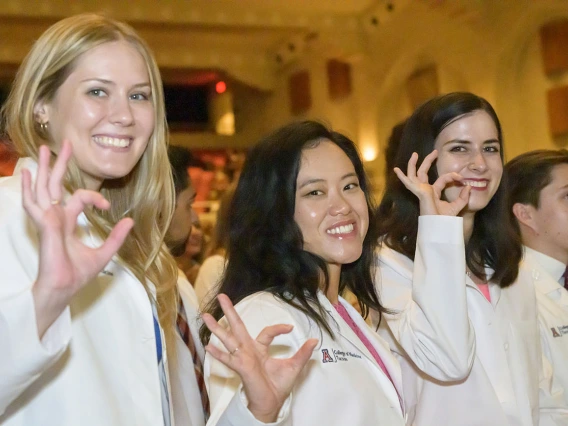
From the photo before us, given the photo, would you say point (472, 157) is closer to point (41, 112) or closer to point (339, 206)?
point (339, 206)

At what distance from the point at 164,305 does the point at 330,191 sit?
0.59 metres

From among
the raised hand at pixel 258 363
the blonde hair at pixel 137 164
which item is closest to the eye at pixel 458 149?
the blonde hair at pixel 137 164

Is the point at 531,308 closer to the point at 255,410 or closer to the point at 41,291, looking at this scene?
the point at 255,410

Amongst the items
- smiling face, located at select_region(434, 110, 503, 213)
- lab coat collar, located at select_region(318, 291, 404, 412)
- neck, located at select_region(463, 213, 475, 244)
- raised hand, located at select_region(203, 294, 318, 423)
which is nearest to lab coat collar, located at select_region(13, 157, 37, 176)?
raised hand, located at select_region(203, 294, 318, 423)

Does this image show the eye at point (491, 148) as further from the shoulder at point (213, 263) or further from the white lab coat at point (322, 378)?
the shoulder at point (213, 263)

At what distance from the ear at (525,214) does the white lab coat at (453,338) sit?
0.80 m

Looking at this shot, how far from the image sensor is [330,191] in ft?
7.68

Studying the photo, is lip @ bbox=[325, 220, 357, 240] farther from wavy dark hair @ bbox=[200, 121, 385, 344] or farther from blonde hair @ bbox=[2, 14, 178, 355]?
blonde hair @ bbox=[2, 14, 178, 355]

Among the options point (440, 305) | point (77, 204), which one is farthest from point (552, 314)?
point (77, 204)

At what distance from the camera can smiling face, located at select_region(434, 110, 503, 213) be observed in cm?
279

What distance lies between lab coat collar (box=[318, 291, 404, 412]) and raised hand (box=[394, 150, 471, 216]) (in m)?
0.40

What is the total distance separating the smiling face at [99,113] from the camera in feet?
6.03

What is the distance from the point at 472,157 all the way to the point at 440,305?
0.58 metres

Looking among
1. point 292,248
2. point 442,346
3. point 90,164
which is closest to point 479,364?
point 442,346
